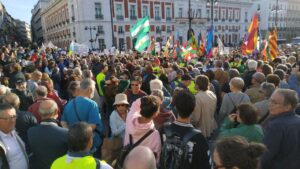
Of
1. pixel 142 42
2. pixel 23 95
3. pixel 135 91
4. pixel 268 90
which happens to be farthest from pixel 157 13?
pixel 268 90

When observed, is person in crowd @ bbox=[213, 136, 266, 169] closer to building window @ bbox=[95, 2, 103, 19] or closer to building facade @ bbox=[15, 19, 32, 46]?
building window @ bbox=[95, 2, 103, 19]

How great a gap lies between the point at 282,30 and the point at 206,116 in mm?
75480

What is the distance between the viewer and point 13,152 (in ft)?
9.85

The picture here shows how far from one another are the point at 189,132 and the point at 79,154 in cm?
99

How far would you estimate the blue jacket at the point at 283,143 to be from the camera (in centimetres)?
269

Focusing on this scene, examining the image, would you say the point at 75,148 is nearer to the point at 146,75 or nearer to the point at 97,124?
the point at 97,124

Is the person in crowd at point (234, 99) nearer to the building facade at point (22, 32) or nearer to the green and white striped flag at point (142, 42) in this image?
the green and white striped flag at point (142, 42)

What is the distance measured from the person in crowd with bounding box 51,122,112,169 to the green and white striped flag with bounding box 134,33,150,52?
7.74 m

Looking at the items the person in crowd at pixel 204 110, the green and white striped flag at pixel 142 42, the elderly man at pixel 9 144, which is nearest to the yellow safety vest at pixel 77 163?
the elderly man at pixel 9 144

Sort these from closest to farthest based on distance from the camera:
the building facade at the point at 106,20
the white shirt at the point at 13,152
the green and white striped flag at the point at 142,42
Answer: the white shirt at the point at 13,152, the green and white striped flag at the point at 142,42, the building facade at the point at 106,20

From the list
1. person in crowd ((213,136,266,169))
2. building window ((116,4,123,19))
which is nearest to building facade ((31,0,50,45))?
building window ((116,4,123,19))

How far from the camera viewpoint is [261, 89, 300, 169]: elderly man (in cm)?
269

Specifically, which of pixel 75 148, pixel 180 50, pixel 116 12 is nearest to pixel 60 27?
pixel 116 12

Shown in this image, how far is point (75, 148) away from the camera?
226 centimetres
